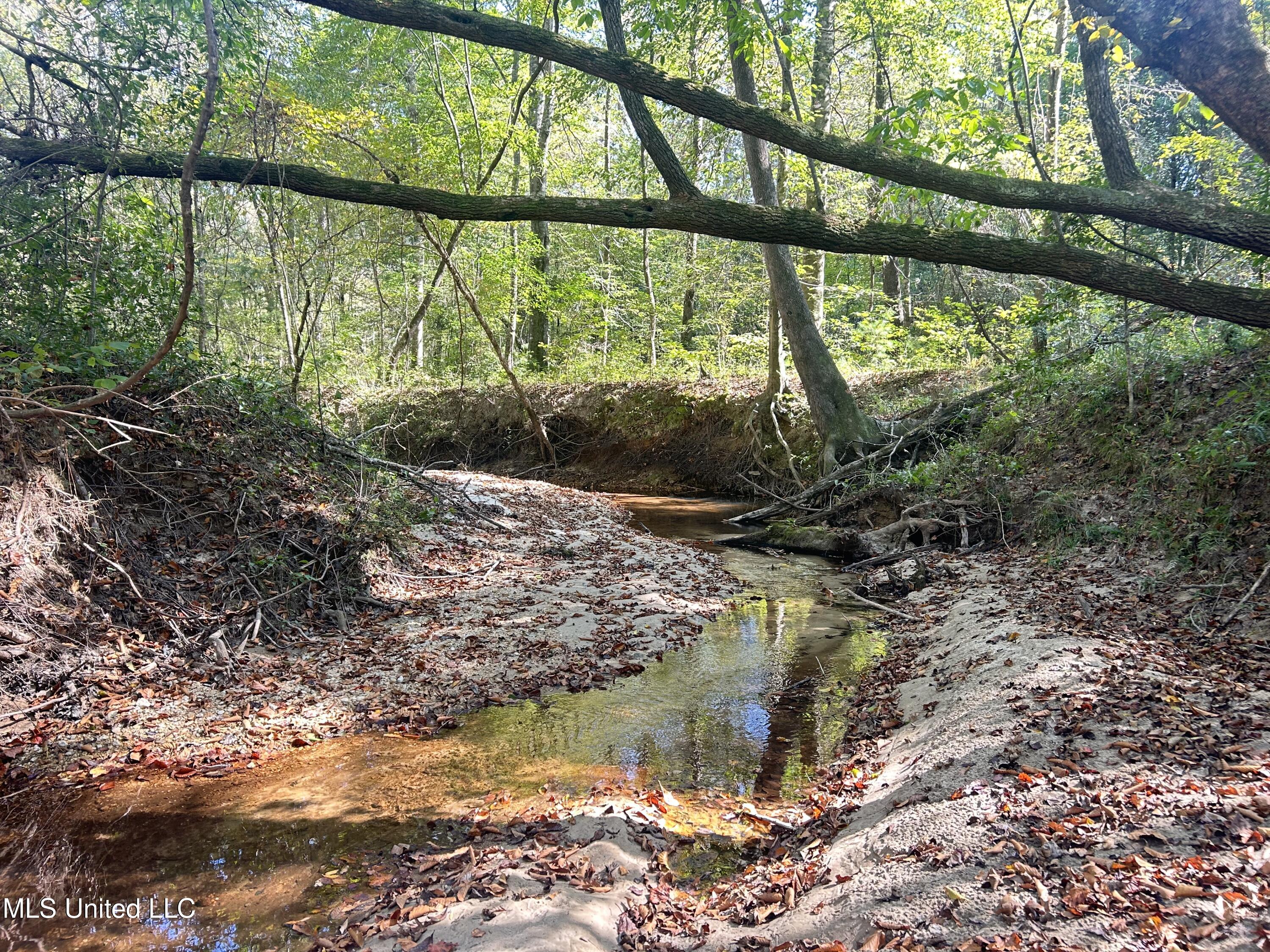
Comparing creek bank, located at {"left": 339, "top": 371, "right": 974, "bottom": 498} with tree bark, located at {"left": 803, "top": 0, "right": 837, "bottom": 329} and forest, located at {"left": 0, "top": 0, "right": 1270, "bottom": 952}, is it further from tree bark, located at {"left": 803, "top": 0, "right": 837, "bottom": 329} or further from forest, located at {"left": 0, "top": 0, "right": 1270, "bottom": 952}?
tree bark, located at {"left": 803, "top": 0, "right": 837, "bottom": 329}

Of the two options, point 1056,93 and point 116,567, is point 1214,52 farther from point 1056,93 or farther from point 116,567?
point 1056,93

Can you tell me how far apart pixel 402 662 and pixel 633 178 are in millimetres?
11638

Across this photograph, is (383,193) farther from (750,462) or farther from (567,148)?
(567,148)

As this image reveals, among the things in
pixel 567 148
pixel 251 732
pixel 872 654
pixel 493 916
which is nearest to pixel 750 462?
pixel 872 654

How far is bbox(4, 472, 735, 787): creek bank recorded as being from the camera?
Result: 4.36 metres

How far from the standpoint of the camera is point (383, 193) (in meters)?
5.02

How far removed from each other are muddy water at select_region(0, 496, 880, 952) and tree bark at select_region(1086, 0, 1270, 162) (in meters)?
4.95

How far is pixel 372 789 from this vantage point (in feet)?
13.2

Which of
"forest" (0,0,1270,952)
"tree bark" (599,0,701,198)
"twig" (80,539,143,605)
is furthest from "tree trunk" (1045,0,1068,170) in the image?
"twig" (80,539,143,605)

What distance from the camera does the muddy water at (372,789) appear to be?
299 cm

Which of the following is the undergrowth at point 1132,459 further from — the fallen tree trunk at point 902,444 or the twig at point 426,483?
the twig at point 426,483

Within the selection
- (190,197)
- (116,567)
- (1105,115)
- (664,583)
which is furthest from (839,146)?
(116,567)

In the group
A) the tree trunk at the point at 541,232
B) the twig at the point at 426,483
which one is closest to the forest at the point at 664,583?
the twig at the point at 426,483

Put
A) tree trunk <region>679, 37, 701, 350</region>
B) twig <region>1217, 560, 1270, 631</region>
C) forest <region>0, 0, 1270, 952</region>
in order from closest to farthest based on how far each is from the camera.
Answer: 1. forest <region>0, 0, 1270, 952</region>
2. twig <region>1217, 560, 1270, 631</region>
3. tree trunk <region>679, 37, 701, 350</region>
